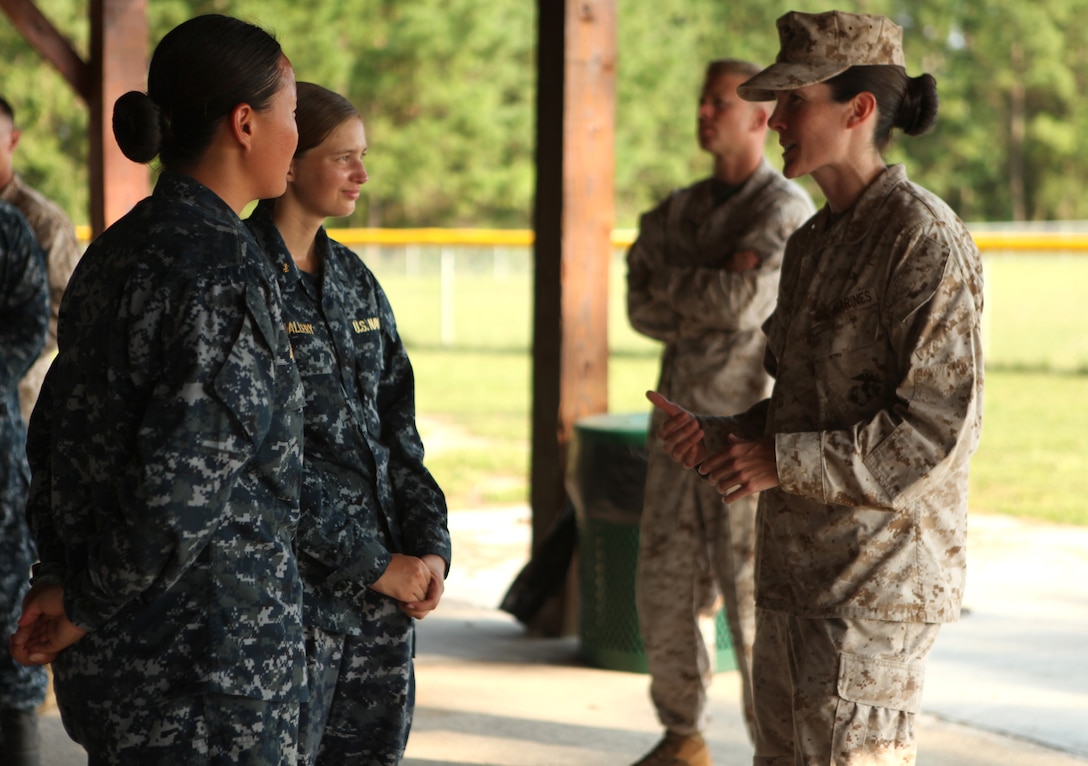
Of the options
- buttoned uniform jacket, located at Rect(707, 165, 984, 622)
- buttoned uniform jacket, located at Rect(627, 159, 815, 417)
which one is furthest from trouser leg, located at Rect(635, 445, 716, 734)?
buttoned uniform jacket, located at Rect(707, 165, 984, 622)

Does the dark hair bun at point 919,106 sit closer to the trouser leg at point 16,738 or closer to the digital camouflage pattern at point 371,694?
the digital camouflage pattern at point 371,694

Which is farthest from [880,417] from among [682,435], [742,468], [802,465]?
[682,435]

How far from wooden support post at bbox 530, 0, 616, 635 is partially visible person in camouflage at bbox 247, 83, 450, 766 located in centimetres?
287

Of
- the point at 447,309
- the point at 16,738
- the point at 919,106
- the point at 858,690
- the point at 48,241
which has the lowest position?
the point at 16,738

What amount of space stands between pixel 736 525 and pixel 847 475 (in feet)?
5.48

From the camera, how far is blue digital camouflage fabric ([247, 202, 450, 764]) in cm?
242

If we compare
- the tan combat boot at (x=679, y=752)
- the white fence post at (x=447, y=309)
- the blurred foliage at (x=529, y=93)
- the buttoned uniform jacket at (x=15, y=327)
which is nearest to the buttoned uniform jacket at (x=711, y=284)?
the tan combat boot at (x=679, y=752)

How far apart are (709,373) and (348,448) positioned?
6.76 ft

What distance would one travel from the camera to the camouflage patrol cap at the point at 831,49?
106 inches

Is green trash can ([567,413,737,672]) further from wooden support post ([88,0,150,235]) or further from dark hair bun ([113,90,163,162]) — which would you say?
dark hair bun ([113,90,163,162])

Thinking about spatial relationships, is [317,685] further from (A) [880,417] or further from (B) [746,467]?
(A) [880,417]

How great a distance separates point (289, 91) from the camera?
2152 millimetres

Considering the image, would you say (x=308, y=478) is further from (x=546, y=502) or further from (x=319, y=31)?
(x=319, y=31)

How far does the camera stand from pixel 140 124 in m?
2.09
